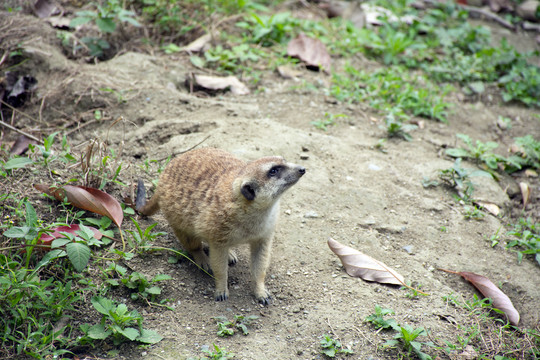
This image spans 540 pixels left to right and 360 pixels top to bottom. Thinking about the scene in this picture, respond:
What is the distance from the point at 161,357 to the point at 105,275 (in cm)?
69

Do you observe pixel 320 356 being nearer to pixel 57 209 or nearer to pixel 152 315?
pixel 152 315

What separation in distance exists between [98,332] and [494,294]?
2729 mm

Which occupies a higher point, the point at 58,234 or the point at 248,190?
the point at 248,190

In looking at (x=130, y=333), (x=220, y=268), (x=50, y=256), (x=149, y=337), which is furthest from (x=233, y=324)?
(x=50, y=256)

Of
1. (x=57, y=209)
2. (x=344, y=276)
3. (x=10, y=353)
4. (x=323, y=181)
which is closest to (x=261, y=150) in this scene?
(x=323, y=181)

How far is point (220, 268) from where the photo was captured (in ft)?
11.0

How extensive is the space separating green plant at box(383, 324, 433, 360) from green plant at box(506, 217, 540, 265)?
145 centimetres

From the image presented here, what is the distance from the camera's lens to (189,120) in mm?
4863

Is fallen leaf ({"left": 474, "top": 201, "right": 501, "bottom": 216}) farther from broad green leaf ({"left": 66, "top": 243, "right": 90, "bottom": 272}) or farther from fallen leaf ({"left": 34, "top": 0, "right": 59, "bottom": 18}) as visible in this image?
fallen leaf ({"left": 34, "top": 0, "right": 59, "bottom": 18})

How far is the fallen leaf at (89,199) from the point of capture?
11.1 ft

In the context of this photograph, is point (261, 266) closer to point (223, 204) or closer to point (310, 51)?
point (223, 204)

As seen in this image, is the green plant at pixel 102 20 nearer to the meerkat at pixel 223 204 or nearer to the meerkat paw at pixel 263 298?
the meerkat at pixel 223 204

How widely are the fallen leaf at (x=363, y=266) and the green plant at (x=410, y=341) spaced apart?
0.52 metres

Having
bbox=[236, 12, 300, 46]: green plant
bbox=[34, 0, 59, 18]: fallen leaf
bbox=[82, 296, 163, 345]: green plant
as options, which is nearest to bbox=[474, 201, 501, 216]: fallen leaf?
bbox=[82, 296, 163, 345]: green plant
